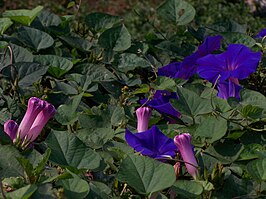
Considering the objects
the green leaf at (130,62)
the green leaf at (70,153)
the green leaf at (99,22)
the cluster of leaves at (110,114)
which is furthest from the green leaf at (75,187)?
the green leaf at (99,22)

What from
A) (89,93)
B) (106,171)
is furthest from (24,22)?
(106,171)

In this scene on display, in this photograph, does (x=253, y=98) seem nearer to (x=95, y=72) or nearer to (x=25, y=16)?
(x=95, y=72)

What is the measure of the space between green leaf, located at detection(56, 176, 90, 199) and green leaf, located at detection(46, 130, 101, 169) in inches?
4.2

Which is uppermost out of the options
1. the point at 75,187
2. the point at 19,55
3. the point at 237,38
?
the point at 75,187

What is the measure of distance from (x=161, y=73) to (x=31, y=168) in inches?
30.2

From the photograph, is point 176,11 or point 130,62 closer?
point 130,62

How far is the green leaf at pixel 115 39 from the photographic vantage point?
2.09m

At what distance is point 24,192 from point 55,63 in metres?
0.83

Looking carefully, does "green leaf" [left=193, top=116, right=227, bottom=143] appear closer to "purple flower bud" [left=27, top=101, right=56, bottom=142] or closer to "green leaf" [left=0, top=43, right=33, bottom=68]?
"purple flower bud" [left=27, top=101, right=56, bottom=142]

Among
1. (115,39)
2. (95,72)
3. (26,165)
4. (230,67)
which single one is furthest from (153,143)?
(115,39)

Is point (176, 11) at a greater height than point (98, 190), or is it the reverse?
point (98, 190)

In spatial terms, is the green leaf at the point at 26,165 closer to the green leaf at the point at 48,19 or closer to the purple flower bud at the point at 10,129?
the purple flower bud at the point at 10,129

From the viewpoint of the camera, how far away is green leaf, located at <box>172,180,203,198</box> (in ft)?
4.13

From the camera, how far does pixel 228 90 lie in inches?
69.1
